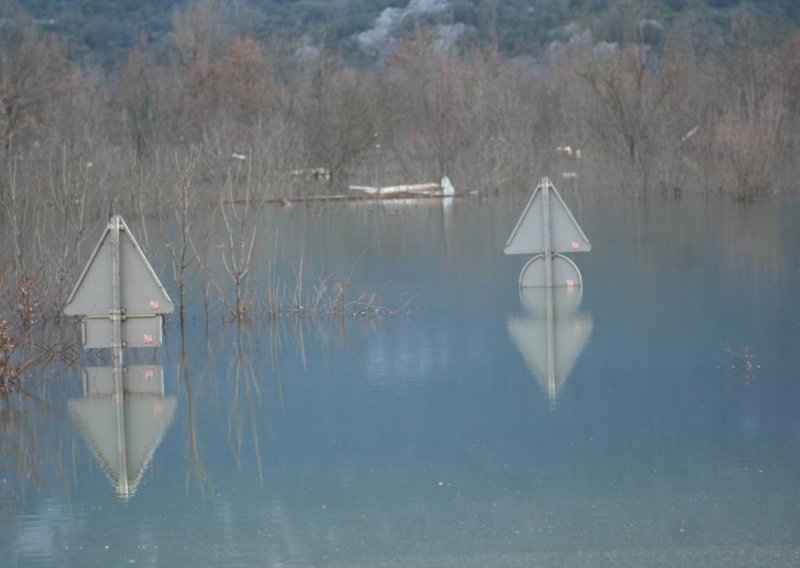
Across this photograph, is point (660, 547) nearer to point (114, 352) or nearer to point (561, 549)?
point (561, 549)

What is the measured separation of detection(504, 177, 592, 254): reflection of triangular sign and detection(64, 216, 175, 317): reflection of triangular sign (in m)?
5.19

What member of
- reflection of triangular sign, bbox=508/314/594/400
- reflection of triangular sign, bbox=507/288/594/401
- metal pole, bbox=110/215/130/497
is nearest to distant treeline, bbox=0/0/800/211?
reflection of triangular sign, bbox=507/288/594/401

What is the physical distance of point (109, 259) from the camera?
43.1 feet

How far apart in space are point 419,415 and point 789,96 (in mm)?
47208

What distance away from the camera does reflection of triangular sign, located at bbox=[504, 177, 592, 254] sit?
17.2m

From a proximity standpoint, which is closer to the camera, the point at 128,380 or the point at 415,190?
the point at 128,380

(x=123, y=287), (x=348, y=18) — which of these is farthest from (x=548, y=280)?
(x=348, y=18)

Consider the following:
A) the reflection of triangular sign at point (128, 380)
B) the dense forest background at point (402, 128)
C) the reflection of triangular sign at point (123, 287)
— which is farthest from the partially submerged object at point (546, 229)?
the reflection of triangular sign at point (123, 287)

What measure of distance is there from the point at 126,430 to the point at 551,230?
769cm

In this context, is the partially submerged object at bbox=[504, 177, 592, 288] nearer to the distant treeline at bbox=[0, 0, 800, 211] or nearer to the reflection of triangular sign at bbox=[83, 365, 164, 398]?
the reflection of triangular sign at bbox=[83, 365, 164, 398]

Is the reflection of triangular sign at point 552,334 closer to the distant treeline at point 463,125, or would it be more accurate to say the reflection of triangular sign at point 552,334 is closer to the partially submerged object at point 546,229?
the partially submerged object at point 546,229

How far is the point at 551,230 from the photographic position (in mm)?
17375

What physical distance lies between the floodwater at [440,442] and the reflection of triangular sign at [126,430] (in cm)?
3

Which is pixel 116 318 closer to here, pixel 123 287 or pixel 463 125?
pixel 123 287
